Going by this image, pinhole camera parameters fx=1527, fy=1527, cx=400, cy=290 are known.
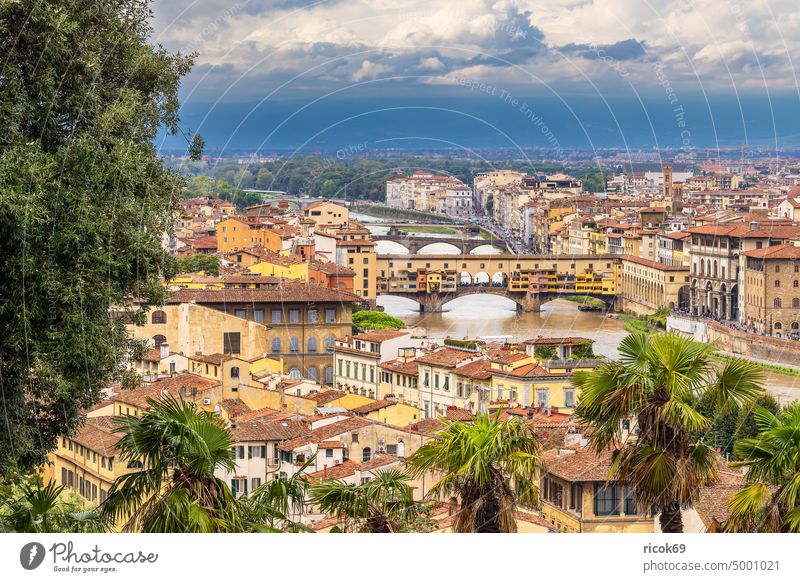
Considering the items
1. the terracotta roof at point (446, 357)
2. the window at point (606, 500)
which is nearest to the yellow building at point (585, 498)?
the window at point (606, 500)

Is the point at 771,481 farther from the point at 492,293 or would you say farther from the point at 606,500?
the point at 492,293

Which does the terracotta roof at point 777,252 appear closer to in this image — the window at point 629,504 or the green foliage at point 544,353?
the green foliage at point 544,353

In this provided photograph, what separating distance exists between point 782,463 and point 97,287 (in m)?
1.31

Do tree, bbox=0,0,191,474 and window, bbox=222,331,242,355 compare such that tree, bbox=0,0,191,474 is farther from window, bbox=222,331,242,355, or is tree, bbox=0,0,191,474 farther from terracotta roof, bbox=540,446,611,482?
window, bbox=222,331,242,355

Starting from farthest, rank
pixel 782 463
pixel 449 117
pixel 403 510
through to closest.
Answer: pixel 449 117 < pixel 403 510 < pixel 782 463

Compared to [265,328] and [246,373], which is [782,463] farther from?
[265,328]

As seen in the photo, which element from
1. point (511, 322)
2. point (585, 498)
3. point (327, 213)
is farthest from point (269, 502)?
point (327, 213)

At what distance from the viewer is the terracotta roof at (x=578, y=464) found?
3830mm

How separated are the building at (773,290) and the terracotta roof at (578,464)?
13.2m

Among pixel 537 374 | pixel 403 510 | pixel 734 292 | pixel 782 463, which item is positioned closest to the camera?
pixel 782 463

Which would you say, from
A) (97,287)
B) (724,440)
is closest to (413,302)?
(724,440)

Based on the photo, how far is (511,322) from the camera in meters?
16.8

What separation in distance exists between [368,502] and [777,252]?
54.8ft
